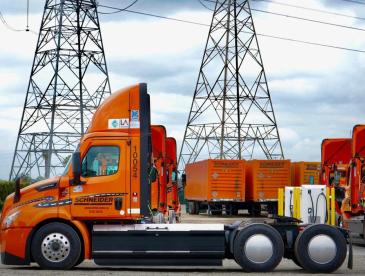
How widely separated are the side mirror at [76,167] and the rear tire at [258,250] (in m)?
3.28

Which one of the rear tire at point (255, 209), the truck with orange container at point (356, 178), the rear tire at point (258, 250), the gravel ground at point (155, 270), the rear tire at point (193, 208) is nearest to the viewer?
the gravel ground at point (155, 270)

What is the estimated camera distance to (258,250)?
15555mm

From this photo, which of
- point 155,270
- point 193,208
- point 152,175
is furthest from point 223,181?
point 152,175

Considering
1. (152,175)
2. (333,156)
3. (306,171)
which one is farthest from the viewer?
(306,171)

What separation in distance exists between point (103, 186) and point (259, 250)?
323cm

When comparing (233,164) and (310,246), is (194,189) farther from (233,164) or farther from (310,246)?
(310,246)

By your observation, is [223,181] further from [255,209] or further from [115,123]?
[115,123]

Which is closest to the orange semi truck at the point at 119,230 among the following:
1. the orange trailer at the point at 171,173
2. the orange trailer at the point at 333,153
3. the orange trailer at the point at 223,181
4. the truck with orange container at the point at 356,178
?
the truck with orange container at the point at 356,178

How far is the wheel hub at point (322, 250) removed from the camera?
15742 mm

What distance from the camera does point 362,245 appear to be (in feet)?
81.7

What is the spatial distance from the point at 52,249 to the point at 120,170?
1.99m

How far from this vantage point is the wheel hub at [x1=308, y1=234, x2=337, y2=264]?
51.6ft

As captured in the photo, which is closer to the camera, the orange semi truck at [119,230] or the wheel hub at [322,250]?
the orange semi truck at [119,230]

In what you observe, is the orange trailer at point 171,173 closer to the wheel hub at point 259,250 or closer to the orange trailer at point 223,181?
the orange trailer at point 223,181
